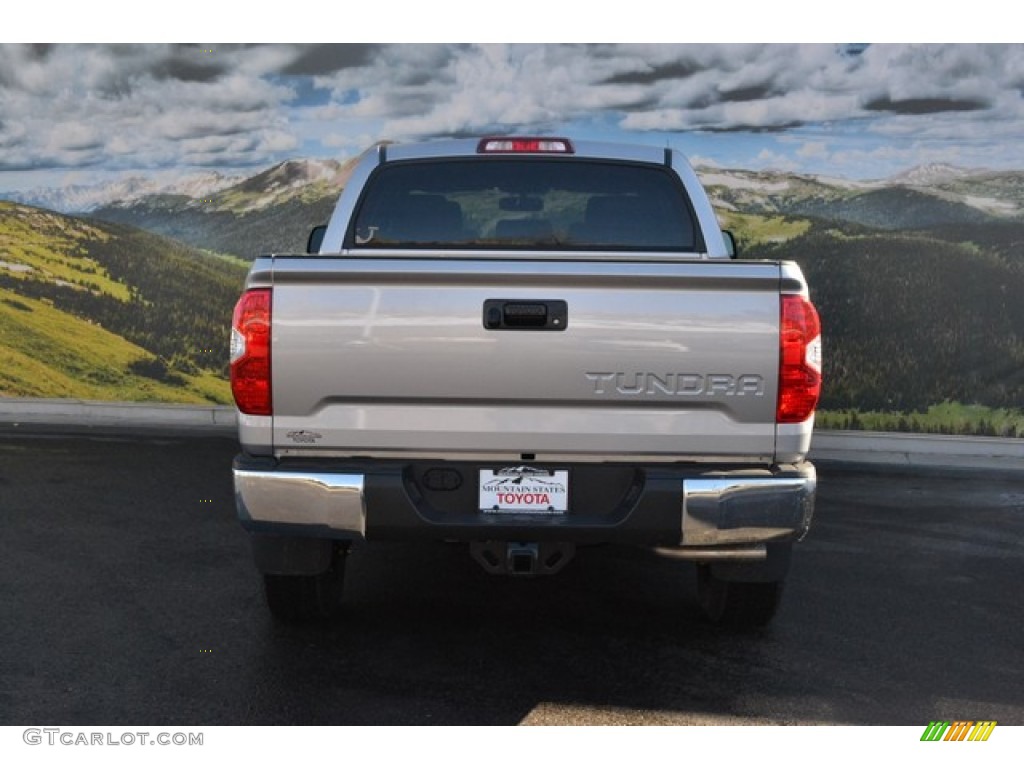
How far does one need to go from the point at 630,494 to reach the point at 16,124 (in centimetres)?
1069

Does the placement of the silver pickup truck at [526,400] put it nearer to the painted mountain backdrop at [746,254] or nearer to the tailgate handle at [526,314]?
the tailgate handle at [526,314]

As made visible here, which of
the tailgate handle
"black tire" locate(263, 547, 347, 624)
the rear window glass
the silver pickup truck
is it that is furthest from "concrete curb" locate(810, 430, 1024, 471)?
the tailgate handle

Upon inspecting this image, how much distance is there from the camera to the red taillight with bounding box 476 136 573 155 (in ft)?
18.7

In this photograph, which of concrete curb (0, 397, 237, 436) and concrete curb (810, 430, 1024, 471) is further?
concrete curb (0, 397, 237, 436)

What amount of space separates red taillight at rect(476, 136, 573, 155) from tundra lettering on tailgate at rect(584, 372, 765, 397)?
1861 mm

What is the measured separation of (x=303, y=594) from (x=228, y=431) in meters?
7.20

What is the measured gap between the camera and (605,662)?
15.5 feet

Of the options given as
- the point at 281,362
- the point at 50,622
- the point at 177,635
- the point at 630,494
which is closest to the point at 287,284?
the point at 281,362

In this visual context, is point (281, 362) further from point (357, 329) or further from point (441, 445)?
point (441, 445)

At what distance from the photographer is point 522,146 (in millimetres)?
5684
